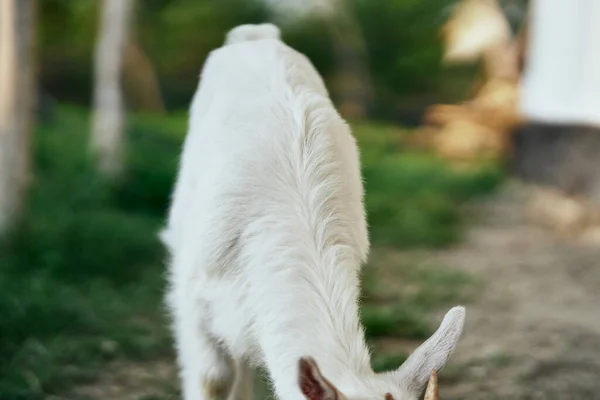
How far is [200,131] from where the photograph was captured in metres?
3.51

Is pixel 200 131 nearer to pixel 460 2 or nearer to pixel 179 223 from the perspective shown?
pixel 179 223

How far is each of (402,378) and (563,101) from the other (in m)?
8.26

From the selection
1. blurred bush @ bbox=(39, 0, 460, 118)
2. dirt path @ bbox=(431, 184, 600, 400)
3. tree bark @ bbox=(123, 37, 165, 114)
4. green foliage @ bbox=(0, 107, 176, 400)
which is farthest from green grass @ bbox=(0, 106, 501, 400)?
blurred bush @ bbox=(39, 0, 460, 118)

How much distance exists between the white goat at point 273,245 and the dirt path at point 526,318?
1.46m

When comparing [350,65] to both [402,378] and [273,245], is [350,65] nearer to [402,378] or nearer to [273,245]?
[273,245]

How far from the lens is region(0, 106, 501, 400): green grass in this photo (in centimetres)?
448

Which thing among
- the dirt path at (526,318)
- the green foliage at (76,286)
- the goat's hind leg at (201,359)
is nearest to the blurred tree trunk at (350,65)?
the dirt path at (526,318)

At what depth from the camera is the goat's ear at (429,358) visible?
226 centimetres

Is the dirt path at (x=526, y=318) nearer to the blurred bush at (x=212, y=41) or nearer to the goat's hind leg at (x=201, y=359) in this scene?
the goat's hind leg at (x=201, y=359)

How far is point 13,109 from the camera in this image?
571cm

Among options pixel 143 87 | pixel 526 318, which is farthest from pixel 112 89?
pixel 143 87

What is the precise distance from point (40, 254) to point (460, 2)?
1132 centimetres

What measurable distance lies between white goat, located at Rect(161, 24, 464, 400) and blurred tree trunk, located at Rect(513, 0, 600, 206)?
600 cm

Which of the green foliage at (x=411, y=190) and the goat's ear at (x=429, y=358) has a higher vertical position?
the goat's ear at (x=429, y=358)
